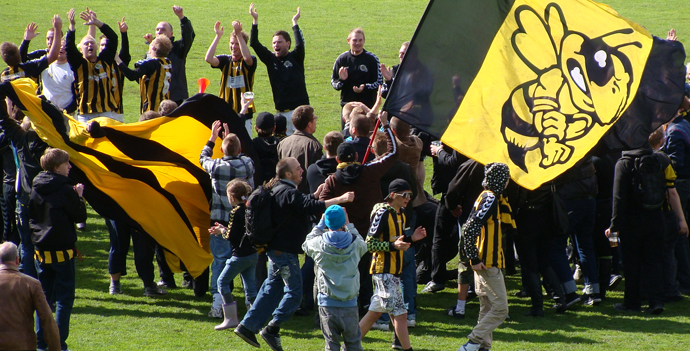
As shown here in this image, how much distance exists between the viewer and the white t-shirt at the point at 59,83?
13.7 meters

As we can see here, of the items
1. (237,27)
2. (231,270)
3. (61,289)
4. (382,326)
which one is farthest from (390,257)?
(237,27)

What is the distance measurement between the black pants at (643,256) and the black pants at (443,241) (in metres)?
1.97

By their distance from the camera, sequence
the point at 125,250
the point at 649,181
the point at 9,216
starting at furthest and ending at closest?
the point at 9,216 < the point at 125,250 < the point at 649,181

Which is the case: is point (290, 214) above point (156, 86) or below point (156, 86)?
below

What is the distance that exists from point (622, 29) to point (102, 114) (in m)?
7.89

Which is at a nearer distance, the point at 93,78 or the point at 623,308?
the point at 623,308

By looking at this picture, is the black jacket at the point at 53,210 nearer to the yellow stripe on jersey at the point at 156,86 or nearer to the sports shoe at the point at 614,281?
the yellow stripe on jersey at the point at 156,86

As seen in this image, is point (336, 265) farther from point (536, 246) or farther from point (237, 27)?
point (237, 27)

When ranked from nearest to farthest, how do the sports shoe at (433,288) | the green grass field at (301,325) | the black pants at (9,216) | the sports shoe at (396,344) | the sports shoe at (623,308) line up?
the sports shoe at (396,344), the green grass field at (301,325), the sports shoe at (623,308), the sports shoe at (433,288), the black pants at (9,216)

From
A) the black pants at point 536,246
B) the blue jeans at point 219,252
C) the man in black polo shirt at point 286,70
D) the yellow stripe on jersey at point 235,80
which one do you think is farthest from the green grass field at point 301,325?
the man in black polo shirt at point 286,70

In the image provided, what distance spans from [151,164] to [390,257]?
3.33 metres

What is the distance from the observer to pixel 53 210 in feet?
26.6

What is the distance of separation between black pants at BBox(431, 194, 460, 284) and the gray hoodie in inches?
113

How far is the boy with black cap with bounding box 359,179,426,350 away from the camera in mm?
7809
